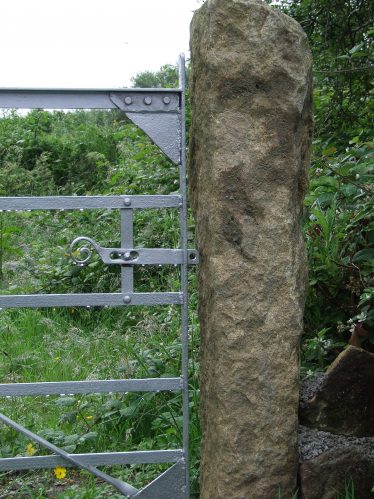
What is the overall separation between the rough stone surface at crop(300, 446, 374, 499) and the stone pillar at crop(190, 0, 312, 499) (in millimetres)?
124

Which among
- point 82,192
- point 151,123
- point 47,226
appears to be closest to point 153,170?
point 47,226

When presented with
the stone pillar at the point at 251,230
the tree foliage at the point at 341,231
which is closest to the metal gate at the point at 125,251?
the stone pillar at the point at 251,230

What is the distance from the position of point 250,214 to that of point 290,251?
18 cm

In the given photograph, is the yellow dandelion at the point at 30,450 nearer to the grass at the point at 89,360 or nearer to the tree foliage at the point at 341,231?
the grass at the point at 89,360

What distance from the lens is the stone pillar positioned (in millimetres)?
2719

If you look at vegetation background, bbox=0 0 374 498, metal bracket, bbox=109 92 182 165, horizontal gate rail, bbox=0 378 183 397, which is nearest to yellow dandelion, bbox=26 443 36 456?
vegetation background, bbox=0 0 374 498

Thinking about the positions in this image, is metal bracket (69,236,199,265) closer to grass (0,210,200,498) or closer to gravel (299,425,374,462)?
gravel (299,425,374,462)

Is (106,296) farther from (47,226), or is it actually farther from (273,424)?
(47,226)

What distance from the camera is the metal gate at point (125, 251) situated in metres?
2.83

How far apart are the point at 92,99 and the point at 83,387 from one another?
3.26 ft

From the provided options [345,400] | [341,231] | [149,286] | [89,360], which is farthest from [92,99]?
[149,286]

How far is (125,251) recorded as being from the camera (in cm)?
288

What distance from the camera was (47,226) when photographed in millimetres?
7375

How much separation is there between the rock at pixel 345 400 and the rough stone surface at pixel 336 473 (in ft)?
0.44
